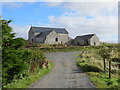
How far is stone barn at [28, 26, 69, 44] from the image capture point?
49406mm

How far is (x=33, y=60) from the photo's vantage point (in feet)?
50.9

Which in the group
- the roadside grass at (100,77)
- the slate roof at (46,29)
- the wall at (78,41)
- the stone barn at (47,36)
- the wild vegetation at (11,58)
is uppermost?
the slate roof at (46,29)

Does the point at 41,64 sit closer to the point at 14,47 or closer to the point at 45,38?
the point at 14,47

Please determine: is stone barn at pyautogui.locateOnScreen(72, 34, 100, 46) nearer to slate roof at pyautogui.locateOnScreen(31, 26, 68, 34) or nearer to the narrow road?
slate roof at pyautogui.locateOnScreen(31, 26, 68, 34)

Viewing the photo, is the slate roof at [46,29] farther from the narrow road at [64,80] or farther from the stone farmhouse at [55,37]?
the narrow road at [64,80]

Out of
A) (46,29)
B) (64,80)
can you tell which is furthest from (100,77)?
(46,29)

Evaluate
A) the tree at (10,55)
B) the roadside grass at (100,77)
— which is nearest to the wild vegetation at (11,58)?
the tree at (10,55)

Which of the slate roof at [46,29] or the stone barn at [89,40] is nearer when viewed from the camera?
the stone barn at [89,40]

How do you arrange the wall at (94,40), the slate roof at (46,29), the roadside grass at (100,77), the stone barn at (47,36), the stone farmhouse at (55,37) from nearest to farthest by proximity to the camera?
1. the roadside grass at (100,77)
2. the stone barn at (47,36)
3. the stone farmhouse at (55,37)
4. the wall at (94,40)
5. the slate roof at (46,29)

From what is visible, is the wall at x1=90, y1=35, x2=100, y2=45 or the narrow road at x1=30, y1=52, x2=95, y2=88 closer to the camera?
the narrow road at x1=30, y1=52, x2=95, y2=88

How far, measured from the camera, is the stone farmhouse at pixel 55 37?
4969 centimetres

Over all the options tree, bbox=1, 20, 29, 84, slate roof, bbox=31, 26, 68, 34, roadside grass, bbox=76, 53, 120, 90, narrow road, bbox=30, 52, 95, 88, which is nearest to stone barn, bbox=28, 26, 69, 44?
slate roof, bbox=31, 26, 68, 34

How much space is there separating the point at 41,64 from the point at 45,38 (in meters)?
31.7

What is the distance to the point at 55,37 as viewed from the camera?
51062 millimetres
